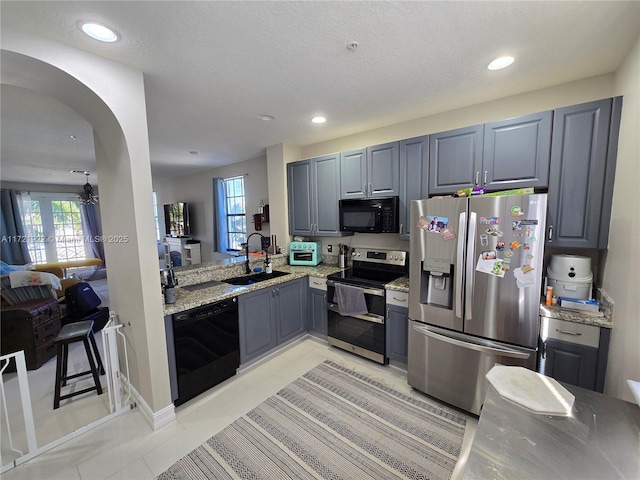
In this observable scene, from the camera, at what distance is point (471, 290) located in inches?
76.0

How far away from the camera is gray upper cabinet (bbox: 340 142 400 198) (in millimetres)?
2773

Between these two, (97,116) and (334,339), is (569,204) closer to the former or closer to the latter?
(334,339)

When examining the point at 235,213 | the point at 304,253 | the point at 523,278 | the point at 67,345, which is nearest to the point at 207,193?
the point at 235,213

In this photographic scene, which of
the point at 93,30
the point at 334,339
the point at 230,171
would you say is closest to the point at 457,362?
the point at 334,339

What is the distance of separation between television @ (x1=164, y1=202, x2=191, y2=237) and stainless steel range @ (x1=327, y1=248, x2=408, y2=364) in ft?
15.9

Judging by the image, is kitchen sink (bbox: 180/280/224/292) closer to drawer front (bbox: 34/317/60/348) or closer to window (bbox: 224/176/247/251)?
drawer front (bbox: 34/317/60/348)

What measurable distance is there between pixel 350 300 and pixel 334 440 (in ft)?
4.10

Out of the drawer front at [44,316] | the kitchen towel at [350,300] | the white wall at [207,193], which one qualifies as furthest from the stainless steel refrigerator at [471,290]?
the drawer front at [44,316]

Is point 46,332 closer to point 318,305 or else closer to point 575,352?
point 318,305

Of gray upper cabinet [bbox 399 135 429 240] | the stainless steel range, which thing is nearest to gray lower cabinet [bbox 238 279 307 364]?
the stainless steel range

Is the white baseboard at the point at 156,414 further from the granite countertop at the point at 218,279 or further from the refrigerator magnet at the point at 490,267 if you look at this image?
the refrigerator magnet at the point at 490,267

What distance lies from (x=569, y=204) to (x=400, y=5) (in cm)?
182

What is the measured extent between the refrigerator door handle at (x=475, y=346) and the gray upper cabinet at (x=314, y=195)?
59.2 inches

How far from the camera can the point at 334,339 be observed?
305cm
